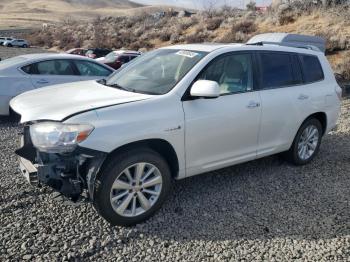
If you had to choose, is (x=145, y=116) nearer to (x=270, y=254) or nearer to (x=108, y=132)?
(x=108, y=132)

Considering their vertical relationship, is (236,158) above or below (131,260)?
above

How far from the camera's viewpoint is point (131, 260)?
11.0 feet

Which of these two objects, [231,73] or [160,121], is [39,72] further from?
[160,121]

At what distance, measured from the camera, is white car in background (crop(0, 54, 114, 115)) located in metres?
7.49

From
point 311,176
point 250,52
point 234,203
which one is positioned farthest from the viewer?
point 311,176

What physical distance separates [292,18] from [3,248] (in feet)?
76.5

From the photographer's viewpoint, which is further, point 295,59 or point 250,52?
point 295,59

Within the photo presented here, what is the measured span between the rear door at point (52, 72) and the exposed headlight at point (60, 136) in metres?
4.61

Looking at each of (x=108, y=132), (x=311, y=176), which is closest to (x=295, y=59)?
(x=311, y=176)

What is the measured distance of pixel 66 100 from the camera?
13.0ft

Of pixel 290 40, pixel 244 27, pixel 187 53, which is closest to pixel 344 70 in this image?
pixel 290 40

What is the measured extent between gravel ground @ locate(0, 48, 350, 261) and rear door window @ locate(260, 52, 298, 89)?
124cm

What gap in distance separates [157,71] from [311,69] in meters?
2.43

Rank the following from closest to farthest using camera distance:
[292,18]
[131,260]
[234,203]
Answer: [131,260], [234,203], [292,18]
